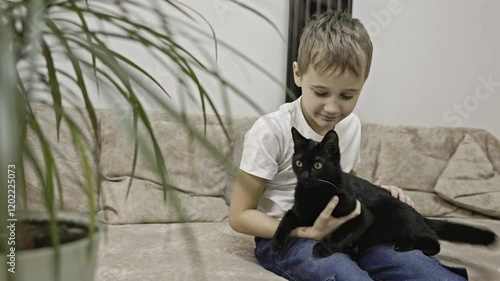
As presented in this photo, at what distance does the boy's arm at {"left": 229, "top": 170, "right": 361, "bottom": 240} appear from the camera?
1081 millimetres

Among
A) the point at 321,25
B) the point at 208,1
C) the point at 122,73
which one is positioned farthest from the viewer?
the point at 208,1

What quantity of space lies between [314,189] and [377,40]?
1.59m

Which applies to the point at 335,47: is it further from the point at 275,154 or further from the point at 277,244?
the point at 277,244

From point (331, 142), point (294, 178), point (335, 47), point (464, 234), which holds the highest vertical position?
point (335, 47)

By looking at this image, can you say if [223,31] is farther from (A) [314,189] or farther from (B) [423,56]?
(A) [314,189]

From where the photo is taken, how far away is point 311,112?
1.19m

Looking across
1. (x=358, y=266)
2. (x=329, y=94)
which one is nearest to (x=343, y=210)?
(x=358, y=266)

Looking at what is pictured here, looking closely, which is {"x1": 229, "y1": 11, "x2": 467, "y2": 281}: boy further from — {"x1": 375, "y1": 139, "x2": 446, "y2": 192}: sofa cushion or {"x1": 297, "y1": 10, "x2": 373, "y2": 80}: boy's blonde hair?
{"x1": 375, "y1": 139, "x2": 446, "y2": 192}: sofa cushion

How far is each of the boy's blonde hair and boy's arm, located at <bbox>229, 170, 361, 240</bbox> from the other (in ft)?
1.03

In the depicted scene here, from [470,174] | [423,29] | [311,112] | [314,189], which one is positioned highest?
[423,29]

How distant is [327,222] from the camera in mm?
1069

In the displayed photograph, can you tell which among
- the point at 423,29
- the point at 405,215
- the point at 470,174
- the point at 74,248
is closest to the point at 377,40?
the point at 423,29

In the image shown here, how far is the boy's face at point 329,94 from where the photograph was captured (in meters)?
1.12

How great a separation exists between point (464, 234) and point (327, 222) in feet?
1.41
